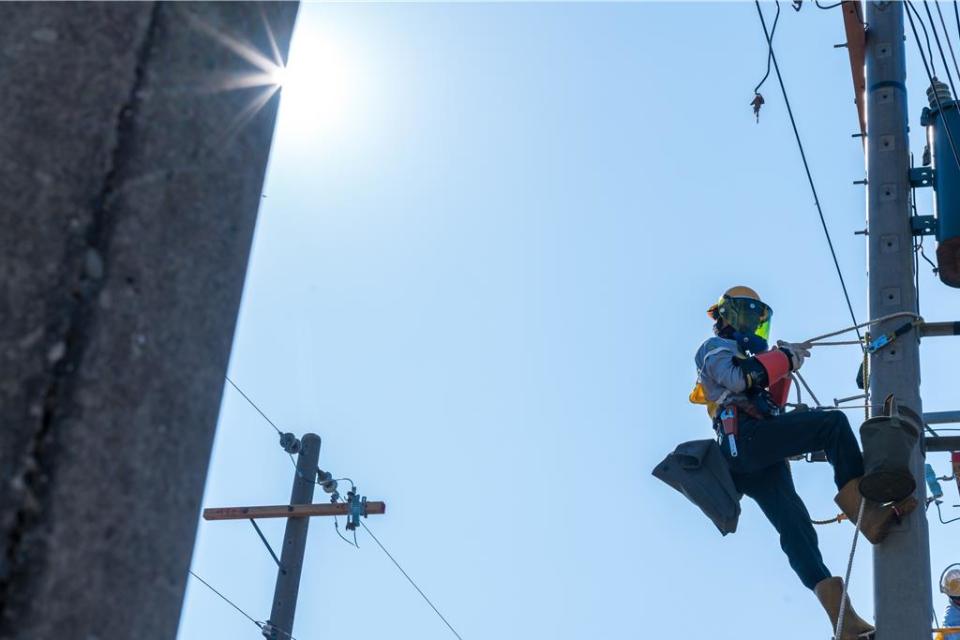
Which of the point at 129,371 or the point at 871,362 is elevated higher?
the point at 871,362

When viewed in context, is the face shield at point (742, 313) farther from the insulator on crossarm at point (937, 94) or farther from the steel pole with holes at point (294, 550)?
the steel pole with holes at point (294, 550)

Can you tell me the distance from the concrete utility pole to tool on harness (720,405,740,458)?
0.78 m

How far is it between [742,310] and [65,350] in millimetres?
6147

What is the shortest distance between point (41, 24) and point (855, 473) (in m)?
5.50

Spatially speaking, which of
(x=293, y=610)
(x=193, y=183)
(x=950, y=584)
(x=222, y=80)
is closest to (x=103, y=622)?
(x=193, y=183)

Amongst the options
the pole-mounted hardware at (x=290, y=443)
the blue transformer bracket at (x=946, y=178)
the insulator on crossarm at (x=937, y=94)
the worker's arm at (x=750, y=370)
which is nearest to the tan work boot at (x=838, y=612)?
the worker's arm at (x=750, y=370)

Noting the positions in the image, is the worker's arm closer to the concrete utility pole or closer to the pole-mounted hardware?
the concrete utility pole

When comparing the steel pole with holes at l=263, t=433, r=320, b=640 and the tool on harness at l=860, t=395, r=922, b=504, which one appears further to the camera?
the steel pole with holes at l=263, t=433, r=320, b=640

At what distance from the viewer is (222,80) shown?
54.2 inches

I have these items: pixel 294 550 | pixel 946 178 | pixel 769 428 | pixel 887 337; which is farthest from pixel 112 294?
pixel 294 550

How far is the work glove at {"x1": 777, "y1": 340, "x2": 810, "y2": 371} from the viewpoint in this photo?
265 inches

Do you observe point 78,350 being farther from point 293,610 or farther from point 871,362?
point 293,610

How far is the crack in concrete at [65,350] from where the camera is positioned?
3.74 ft

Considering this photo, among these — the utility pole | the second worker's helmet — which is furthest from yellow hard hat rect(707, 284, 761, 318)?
the utility pole
